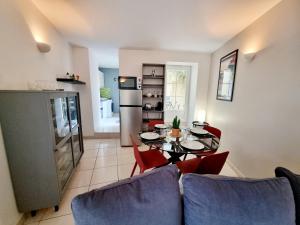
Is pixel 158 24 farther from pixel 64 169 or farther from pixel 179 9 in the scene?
pixel 64 169

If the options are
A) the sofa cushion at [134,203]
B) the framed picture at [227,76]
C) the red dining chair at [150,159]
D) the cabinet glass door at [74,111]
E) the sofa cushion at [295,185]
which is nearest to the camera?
the sofa cushion at [134,203]

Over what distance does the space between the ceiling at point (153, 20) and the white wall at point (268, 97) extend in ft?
0.87

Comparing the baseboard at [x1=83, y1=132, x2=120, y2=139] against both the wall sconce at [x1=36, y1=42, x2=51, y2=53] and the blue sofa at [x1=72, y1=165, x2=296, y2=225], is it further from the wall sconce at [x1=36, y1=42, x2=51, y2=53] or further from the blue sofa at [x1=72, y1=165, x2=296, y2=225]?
the blue sofa at [x1=72, y1=165, x2=296, y2=225]

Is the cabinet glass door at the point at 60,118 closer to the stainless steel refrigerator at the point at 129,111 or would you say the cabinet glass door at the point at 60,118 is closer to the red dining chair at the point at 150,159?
the red dining chair at the point at 150,159

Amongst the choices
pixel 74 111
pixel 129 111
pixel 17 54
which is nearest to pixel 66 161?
pixel 74 111

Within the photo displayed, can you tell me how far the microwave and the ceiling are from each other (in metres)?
0.78

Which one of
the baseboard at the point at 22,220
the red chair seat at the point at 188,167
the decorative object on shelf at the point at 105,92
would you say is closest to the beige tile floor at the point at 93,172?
the baseboard at the point at 22,220

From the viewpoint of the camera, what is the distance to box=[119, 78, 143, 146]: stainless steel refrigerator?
3.20 meters

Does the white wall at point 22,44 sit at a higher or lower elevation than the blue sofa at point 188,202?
higher

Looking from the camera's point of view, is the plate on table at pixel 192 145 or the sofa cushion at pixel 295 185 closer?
the sofa cushion at pixel 295 185

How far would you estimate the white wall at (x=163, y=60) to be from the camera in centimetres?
337

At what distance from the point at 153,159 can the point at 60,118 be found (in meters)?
1.36

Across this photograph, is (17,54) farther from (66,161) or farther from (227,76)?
A: (227,76)

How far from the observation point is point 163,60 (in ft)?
11.5
